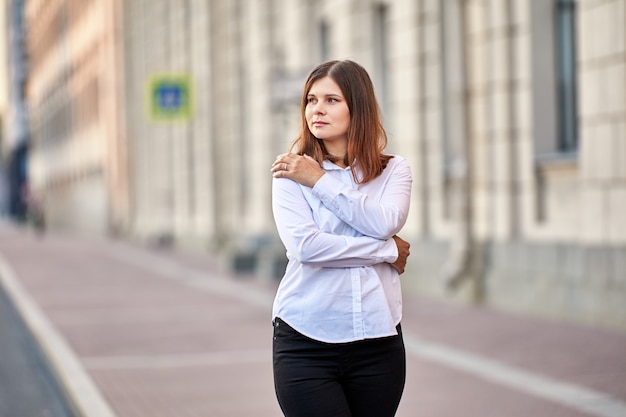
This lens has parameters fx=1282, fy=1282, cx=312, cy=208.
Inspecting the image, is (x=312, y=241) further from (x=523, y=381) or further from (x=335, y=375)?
(x=523, y=381)

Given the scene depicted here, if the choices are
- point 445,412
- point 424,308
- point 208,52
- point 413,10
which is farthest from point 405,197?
point 208,52

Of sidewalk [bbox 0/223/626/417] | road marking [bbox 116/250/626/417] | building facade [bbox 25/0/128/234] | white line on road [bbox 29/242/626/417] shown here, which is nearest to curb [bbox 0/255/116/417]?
sidewalk [bbox 0/223/626/417]

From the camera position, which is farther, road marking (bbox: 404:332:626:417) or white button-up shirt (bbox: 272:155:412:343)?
road marking (bbox: 404:332:626:417)

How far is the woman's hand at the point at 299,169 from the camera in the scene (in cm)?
362

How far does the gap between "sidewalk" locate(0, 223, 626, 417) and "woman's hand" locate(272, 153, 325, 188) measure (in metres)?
4.26

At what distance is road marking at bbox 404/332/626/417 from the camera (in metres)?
7.74

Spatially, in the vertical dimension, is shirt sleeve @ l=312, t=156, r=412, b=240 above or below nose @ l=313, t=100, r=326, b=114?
below

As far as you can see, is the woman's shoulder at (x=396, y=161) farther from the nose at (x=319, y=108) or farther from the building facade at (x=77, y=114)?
the building facade at (x=77, y=114)

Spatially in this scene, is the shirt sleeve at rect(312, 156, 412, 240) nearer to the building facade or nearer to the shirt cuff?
the shirt cuff

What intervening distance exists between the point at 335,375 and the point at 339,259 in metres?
0.32

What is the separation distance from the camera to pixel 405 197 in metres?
3.73

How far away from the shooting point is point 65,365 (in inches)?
407

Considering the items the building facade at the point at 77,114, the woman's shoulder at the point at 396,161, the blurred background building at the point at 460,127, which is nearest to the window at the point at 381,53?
the blurred background building at the point at 460,127

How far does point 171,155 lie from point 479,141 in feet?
72.4
